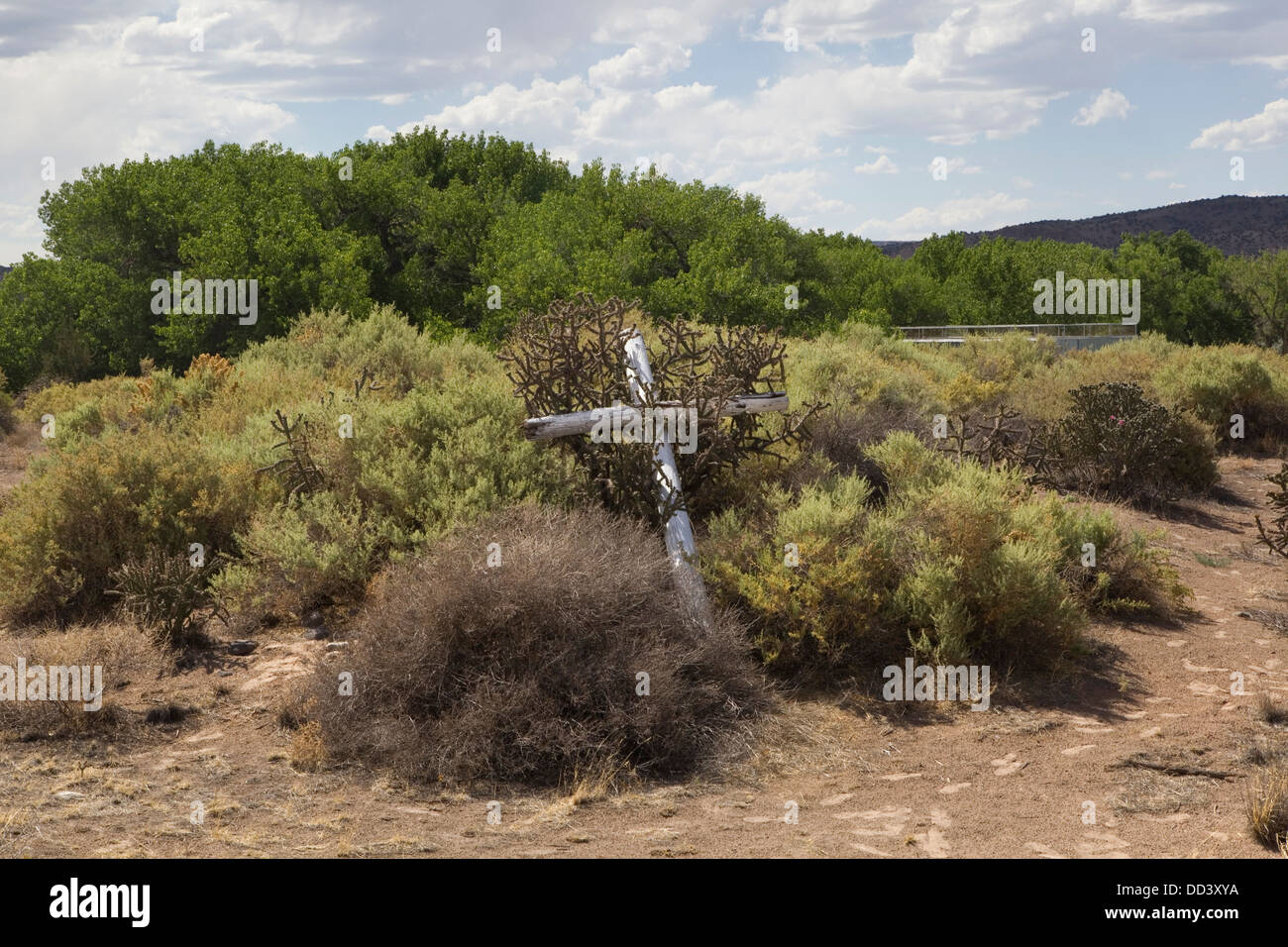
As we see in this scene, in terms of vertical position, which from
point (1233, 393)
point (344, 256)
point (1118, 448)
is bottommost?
point (1118, 448)

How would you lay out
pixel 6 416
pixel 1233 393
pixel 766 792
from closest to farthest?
1. pixel 766 792
2. pixel 1233 393
3. pixel 6 416

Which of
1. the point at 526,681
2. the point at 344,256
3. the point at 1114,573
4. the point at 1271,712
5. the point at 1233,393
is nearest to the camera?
the point at 526,681

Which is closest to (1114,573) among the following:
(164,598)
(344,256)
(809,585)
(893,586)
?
(893,586)

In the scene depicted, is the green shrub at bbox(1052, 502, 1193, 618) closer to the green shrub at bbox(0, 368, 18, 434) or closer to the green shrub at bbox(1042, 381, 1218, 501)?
the green shrub at bbox(1042, 381, 1218, 501)

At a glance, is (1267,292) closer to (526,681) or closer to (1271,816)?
(1271,816)

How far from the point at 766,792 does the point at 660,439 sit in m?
3.66

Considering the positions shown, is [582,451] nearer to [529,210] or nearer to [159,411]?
[159,411]

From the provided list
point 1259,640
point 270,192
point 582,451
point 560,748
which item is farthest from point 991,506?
point 270,192

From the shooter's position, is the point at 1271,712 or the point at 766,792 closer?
the point at 766,792

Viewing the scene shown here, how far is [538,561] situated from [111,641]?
10.9 ft

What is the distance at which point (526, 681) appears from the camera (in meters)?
6.38

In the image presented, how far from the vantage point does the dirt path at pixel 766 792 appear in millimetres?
5129

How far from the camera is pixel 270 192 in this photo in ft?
96.6

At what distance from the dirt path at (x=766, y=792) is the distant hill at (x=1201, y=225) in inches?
3702
